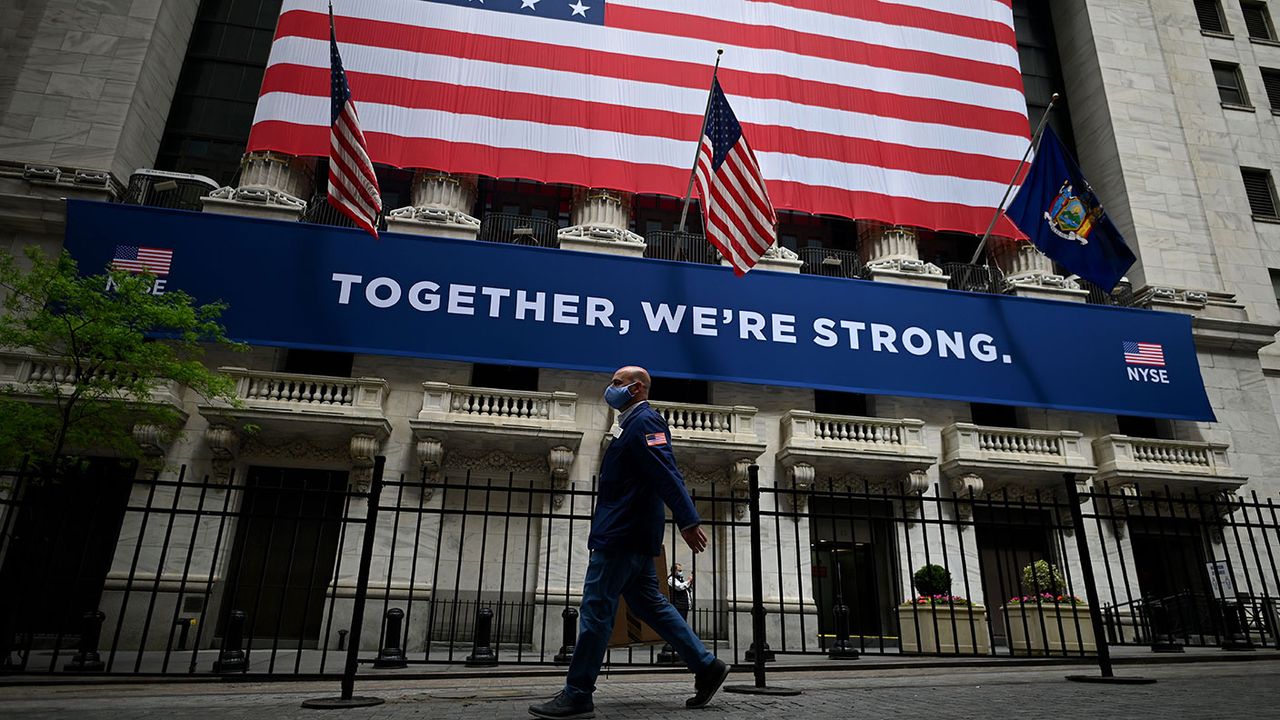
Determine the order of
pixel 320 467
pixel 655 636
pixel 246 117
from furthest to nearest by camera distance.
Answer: pixel 246 117 < pixel 320 467 < pixel 655 636

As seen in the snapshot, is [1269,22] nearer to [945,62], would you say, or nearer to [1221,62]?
[1221,62]

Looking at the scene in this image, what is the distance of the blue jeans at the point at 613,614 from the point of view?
15.4 ft

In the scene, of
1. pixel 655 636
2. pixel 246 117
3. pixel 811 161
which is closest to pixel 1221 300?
pixel 811 161

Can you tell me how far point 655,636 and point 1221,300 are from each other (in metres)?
26.7

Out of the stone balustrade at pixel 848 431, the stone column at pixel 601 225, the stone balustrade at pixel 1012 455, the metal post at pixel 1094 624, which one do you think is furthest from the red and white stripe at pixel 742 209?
the metal post at pixel 1094 624

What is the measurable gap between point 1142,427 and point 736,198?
1702 cm

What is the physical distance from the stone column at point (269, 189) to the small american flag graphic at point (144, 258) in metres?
1.93

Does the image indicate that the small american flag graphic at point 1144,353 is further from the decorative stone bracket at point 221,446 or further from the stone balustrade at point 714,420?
the decorative stone bracket at point 221,446

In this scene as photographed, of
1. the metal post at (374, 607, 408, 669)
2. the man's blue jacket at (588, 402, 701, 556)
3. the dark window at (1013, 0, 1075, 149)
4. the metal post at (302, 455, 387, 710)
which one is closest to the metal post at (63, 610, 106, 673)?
the metal post at (374, 607, 408, 669)

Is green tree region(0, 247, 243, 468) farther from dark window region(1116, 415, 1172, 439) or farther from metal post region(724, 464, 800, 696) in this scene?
dark window region(1116, 415, 1172, 439)

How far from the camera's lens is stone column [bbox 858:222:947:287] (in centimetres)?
2197

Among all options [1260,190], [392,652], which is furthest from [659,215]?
[1260,190]

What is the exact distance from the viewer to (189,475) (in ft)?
55.9

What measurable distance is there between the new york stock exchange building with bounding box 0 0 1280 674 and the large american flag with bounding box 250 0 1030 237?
4.3 inches
